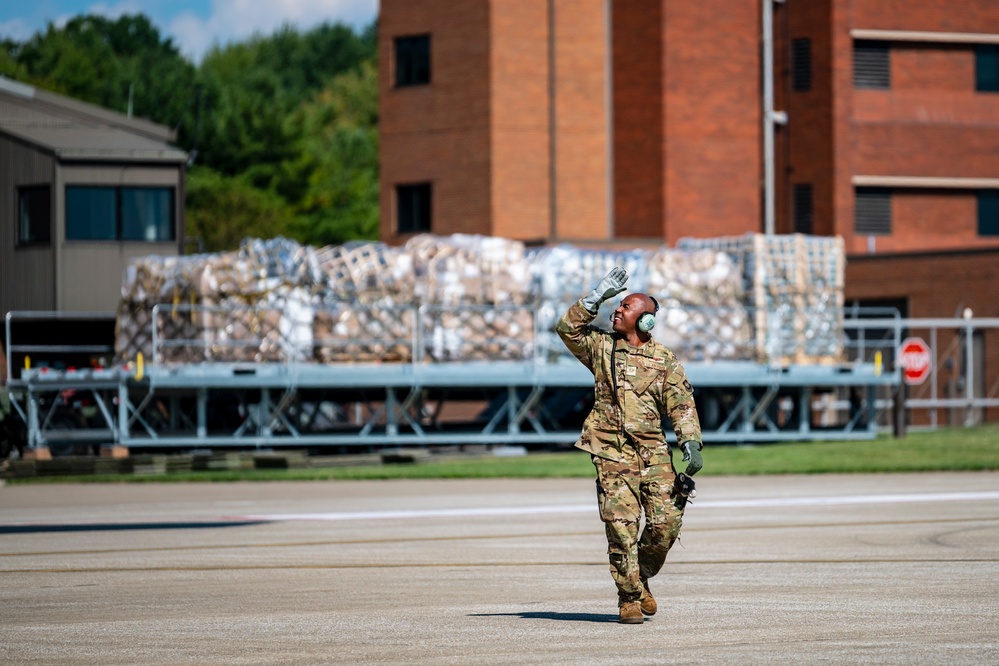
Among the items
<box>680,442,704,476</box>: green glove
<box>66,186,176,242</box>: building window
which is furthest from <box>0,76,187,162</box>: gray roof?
<box>680,442,704,476</box>: green glove

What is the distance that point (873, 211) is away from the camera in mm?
50344

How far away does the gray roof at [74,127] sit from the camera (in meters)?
40.3

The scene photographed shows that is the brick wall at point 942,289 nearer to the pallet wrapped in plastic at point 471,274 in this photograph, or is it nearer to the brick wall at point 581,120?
the brick wall at point 581,120

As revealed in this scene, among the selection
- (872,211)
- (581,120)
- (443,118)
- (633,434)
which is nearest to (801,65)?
(872,211)

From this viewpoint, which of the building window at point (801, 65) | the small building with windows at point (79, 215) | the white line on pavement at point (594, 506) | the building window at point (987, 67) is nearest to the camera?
the white line on pavement at point (594, 506)

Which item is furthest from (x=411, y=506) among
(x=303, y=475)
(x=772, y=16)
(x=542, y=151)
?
(x=772, y=16)

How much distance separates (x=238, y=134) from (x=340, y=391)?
4382 cm

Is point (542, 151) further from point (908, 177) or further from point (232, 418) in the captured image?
point (232, 418)

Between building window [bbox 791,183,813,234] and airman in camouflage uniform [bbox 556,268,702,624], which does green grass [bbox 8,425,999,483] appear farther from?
building window [bbox 791,183,813,234]

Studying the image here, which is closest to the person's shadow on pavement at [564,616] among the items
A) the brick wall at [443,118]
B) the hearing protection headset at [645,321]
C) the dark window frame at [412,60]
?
the hearing protection headset at [645,321]

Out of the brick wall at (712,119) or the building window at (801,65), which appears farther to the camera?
the building window at (801,65)

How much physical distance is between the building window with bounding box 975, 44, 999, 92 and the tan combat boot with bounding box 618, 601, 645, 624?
44408 millimetres

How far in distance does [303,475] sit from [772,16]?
92.1 ft

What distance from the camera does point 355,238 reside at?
7856 centimetres
